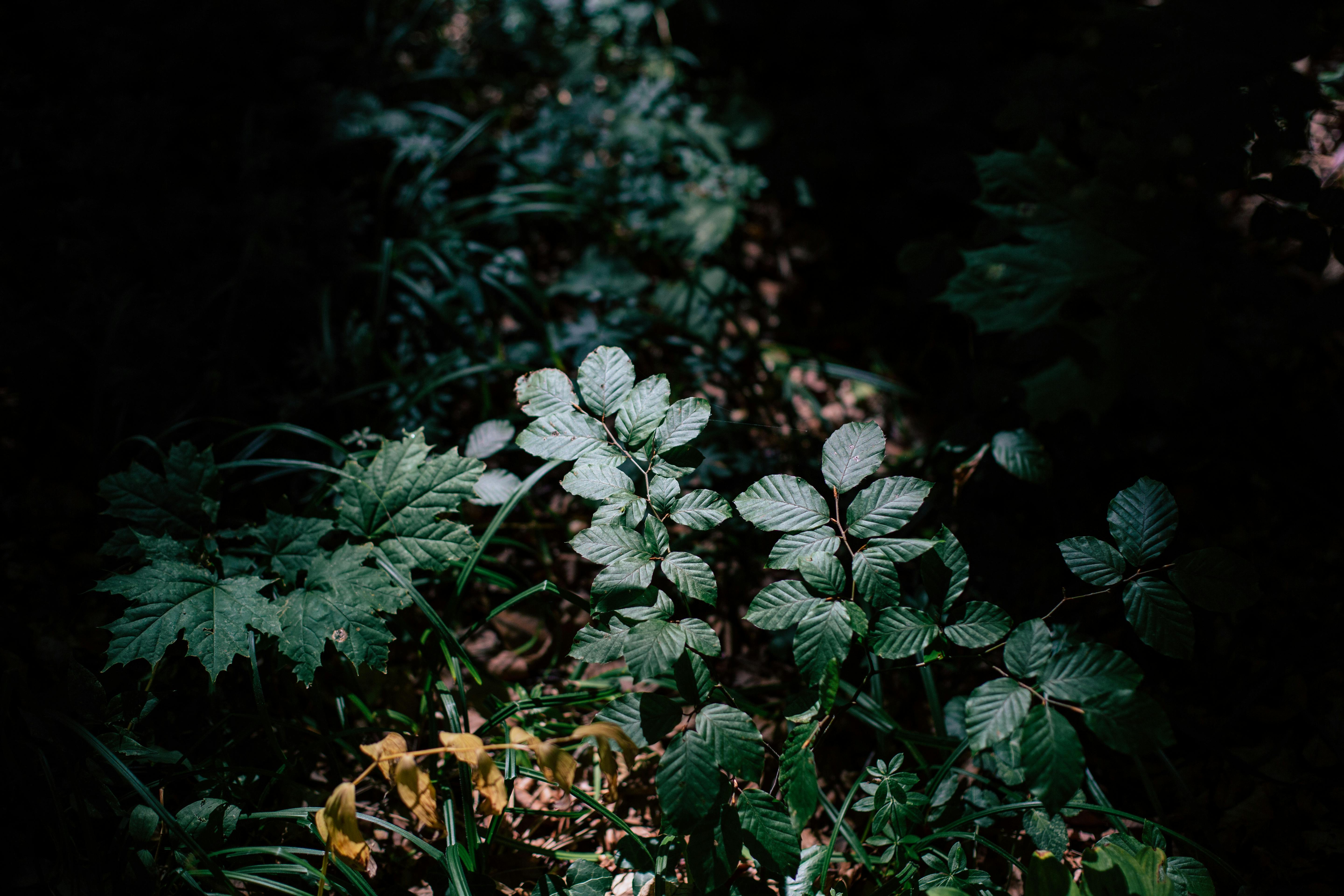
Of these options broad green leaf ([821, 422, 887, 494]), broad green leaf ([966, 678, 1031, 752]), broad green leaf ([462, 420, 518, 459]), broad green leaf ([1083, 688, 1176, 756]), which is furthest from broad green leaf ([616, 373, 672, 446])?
broad green leaf ([1083, 688, 1176, 756])

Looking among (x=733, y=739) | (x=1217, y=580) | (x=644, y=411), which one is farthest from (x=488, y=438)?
(x=1217, y=580)

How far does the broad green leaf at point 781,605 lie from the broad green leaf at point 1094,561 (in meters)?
0.39

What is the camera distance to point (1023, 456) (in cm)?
161

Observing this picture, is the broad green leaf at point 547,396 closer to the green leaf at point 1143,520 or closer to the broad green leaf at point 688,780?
the broad green leaf at point 688,780

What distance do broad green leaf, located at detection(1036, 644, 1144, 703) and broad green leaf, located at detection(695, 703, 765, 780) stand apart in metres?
0.41

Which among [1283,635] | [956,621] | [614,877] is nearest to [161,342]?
[614,877]

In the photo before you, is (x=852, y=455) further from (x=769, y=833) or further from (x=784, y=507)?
(x=769, y=833)

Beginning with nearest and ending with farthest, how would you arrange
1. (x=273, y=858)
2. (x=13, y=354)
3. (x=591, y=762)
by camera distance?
1. (x=273, y=858)
2. (x=591, y=762)
3. (x=13, y=354)

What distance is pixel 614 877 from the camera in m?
1.42

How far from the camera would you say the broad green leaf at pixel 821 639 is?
3.51ft

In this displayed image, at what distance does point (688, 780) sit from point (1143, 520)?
786 mm

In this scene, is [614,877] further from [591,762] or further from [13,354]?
[13,354]

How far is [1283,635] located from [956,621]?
1.08 metres

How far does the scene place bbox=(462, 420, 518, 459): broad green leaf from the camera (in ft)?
5.46
